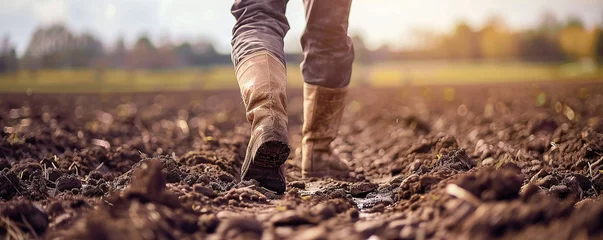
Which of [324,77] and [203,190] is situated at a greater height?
[324,77]

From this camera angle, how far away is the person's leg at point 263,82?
2.76m

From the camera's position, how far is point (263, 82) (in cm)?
292

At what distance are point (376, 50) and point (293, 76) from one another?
1361 centimetres

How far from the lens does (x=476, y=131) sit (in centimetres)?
575

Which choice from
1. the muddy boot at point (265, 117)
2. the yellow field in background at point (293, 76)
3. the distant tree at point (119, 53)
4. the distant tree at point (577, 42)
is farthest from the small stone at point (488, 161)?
the distant tree at point (577, 42)

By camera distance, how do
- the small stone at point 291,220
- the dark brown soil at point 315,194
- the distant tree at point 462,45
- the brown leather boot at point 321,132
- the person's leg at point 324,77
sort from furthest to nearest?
the distant tree at point 462,45, the brown leather boot at point 321,132, the person's leg at point 324,77, the small stone at point 291,220, the dark brown soil at point 315,194

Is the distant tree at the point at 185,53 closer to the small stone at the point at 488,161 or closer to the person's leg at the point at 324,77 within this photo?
the person's leg at the point at 324,77

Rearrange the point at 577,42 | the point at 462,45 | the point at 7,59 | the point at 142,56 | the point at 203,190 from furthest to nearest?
the point at 462,45 → the point at 577,42 → the point at 142,56 → the point at 7,59 → the point at 203,190

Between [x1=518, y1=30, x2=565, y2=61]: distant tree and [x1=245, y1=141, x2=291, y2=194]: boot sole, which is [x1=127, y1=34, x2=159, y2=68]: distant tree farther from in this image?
[x1=245, y1=141, x2=291, y2=194]: boot sole

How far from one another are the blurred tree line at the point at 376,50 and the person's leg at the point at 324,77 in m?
31.2

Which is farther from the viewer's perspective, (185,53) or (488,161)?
(185,53)

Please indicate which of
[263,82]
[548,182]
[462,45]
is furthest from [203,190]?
[462,45]

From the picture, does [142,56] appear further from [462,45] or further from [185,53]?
[462,45]

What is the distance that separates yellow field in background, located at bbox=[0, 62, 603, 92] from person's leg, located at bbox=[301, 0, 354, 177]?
2656 centimetres
